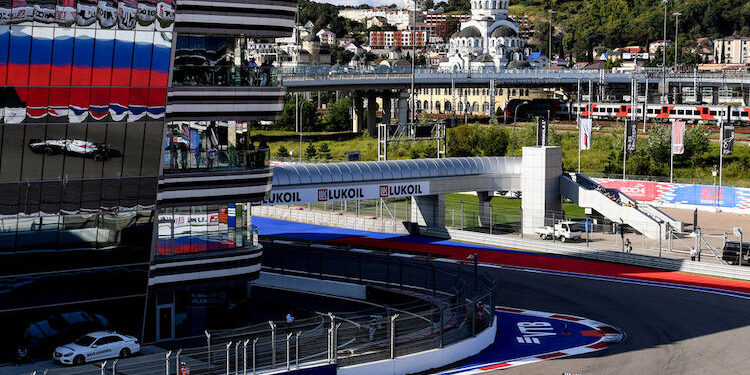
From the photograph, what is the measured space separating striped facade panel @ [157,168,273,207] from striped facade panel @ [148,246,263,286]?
7.39 feet

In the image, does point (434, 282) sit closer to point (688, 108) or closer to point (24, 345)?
point (24, 345)

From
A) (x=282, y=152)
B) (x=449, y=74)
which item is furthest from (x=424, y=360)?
(x=449, y=74)

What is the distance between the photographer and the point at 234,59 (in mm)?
47406

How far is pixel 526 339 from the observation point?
156 feet

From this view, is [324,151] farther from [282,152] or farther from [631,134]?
[631,134]

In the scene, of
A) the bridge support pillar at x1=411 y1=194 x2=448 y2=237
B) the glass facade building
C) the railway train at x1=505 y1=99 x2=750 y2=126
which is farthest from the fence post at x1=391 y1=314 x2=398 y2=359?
the railway train at x1=505 y1=99 x2=750 y2=126

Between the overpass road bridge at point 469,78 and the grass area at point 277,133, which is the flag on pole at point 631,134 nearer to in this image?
the overpass road bridge at point 469,78

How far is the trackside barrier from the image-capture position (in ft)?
203

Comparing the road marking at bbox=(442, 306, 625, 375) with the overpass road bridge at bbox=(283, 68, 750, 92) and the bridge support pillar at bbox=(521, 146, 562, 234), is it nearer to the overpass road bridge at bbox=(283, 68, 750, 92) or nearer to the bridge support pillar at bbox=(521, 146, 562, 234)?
the bridge support pillar at bbox=(521, 146, 562, 234)

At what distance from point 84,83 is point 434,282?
60.0ft

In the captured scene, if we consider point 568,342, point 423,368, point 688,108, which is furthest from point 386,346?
point 688,108

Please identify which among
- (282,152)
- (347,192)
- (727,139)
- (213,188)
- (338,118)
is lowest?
(347,192)

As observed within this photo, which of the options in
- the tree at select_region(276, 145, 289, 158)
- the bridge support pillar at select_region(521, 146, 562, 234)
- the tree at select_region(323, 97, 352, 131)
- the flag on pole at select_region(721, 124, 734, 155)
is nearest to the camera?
the bridge support pillar at select_region(521, 146, 562, 234)

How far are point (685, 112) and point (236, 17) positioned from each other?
110001mm
